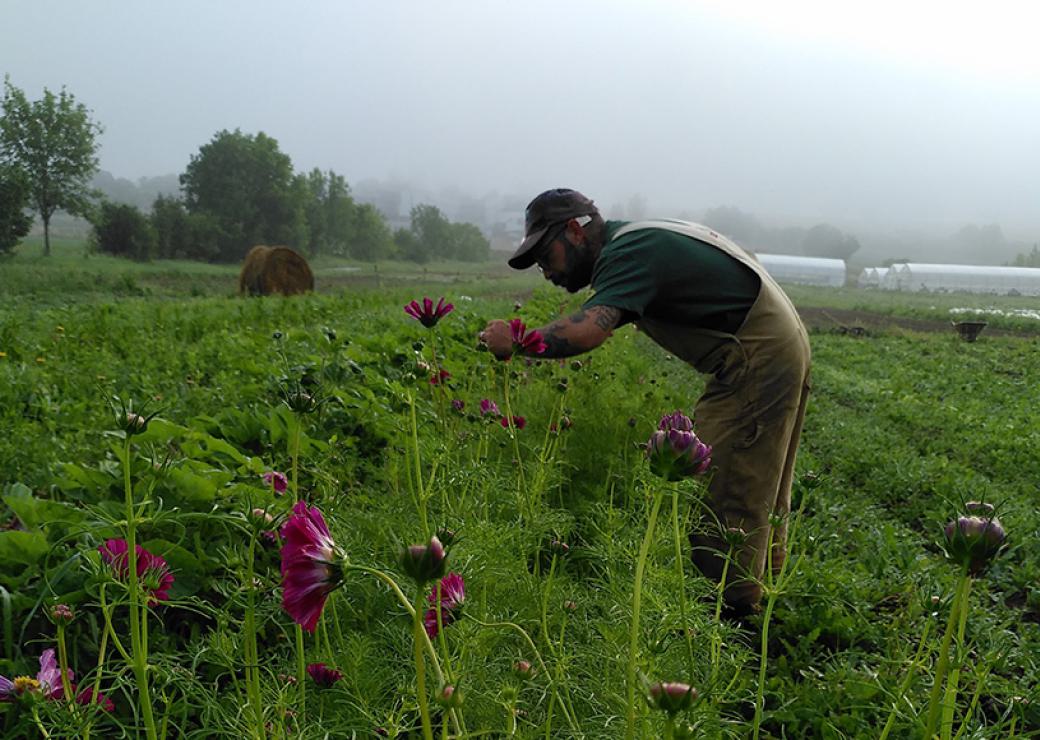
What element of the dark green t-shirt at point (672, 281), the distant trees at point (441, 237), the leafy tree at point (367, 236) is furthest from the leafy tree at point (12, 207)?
the distant trees at point (441, 237)

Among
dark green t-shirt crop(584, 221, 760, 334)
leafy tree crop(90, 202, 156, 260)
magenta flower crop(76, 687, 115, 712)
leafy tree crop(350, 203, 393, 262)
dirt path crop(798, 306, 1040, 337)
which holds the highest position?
leafy tree crop(350, 203, 393, 262)

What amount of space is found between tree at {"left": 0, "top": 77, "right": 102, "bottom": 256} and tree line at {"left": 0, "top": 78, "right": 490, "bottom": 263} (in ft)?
0.14

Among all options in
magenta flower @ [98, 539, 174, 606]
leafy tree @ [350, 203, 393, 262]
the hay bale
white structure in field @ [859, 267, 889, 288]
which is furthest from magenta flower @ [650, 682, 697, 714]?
leafy tree @ [350, 203, 393, 262]

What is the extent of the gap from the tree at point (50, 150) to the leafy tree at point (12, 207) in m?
0.61

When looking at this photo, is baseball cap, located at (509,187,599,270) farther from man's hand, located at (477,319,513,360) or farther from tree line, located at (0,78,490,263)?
tree line, located at (0,78,490,263)

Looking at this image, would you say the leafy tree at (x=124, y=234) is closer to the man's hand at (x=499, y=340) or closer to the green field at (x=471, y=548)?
the green field at (x=471, y=548)

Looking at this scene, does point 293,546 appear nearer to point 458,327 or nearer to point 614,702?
point 614,702

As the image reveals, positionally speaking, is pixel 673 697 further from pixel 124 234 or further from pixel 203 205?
pixel 203 205

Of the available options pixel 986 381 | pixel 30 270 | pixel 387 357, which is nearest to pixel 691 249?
pixel 387 357

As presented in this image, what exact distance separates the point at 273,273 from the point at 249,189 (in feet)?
118

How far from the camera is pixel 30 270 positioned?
19438mm

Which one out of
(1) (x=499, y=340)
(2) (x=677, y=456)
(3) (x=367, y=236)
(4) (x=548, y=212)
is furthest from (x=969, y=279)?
(3) (x=367, y=236)

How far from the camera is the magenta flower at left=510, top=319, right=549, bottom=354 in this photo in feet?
5.96

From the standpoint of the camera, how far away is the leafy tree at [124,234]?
30.7 meters
